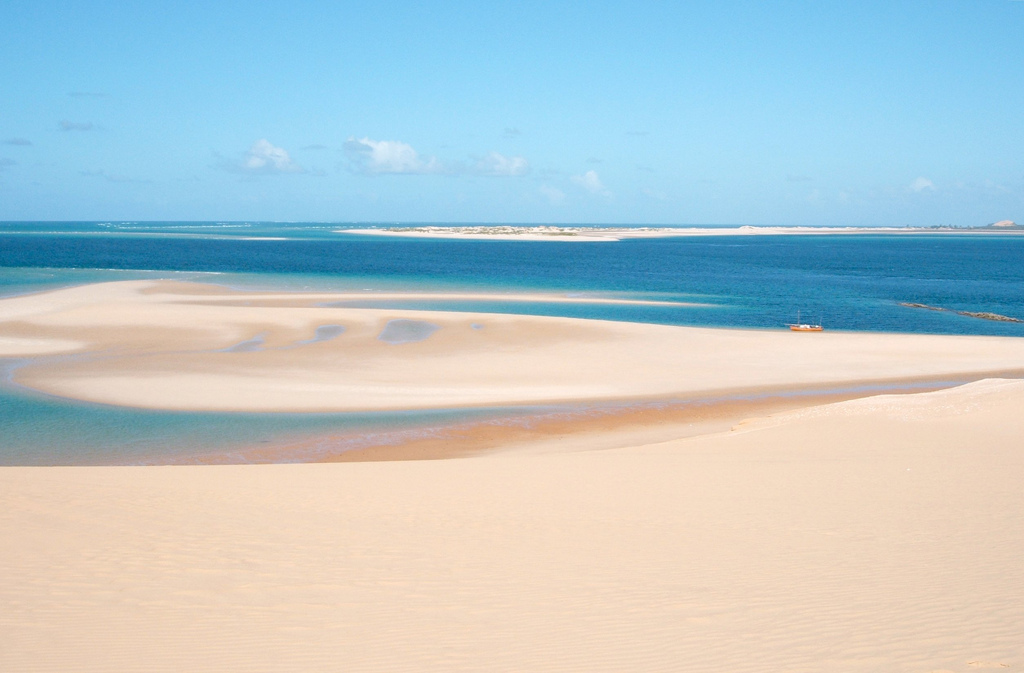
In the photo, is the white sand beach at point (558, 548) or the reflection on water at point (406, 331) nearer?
the white sand beach at point (558, 548)

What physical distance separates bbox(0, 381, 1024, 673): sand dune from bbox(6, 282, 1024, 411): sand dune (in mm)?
8432

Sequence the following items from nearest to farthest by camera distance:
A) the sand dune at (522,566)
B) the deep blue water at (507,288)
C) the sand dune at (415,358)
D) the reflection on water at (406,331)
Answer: the sand dune at (522,566) → the deep blue water at (507,288) → the sand dune at (415,358) → the reflection on water at (406,331)

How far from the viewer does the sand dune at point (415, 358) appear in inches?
852

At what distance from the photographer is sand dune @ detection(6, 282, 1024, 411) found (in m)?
21.6

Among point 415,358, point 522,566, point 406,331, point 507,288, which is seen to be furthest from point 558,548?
point 507,288

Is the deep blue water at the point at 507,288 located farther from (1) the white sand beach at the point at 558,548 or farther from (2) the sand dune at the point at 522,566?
(2) the sand dune at the point at 522,566

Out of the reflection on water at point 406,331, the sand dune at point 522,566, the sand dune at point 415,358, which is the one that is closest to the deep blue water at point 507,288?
the sand dune at point 415,358

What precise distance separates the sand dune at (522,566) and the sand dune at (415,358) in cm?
843

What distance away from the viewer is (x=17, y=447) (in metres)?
16.0

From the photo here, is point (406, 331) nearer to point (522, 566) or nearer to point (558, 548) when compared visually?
point (558, 548)

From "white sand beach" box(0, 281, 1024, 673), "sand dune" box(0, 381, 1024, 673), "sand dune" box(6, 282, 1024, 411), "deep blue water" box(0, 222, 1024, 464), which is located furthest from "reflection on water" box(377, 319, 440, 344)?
"sand dune" box(0, 381, 1024, 673)

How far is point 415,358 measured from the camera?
87.9 feet

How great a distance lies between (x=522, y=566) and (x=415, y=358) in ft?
61.8

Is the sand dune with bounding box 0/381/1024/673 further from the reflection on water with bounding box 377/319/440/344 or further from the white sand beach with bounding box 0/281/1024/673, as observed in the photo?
the reflection on water with bounding box 377/319/440/344
